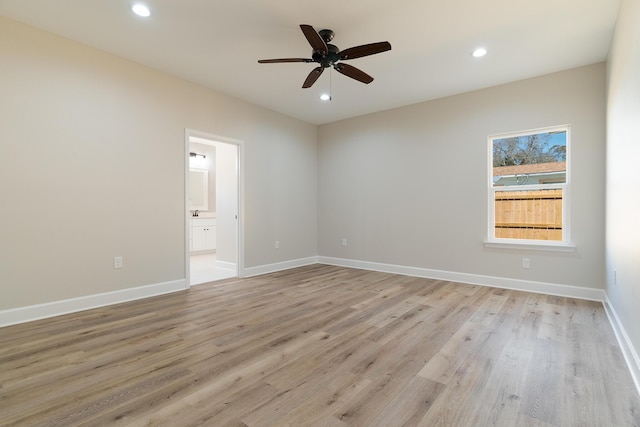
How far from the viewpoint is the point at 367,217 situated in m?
5.57

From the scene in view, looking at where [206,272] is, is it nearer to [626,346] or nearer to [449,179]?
[449,179]

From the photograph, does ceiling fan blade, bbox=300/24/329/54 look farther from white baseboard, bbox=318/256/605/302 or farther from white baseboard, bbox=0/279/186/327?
white baseboard, bbox=318/256/605/302

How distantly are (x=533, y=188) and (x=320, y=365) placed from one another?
372 cm

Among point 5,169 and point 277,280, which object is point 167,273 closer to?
point 277,280

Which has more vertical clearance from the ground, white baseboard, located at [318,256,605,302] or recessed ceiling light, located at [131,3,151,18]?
recessed ceiling light, located at [131,3,151,18]

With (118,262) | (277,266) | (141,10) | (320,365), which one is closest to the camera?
(320,365)

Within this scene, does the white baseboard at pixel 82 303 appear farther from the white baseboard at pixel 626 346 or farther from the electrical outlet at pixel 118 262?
the white baseboard at pixel 626 346

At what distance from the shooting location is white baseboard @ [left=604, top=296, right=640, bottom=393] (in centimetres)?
189

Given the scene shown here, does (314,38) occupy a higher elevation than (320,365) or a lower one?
higher

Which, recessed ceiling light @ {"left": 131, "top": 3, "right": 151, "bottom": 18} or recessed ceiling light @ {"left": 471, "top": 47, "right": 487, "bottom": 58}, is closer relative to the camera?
recessed ceiling light @ {"left": 131, "top": 3, "right": 151, "bottom": 18}

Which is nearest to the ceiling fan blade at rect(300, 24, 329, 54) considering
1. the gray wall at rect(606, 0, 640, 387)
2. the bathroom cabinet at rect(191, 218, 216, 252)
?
the gray wall at rect(606, 0, 640, 387)

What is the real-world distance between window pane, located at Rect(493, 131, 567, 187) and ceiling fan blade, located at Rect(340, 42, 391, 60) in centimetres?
271

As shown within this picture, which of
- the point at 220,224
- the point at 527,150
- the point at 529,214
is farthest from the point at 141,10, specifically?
the point at 529,214

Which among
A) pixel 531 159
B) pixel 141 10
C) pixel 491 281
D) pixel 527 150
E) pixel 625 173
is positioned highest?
pixel 141 10
